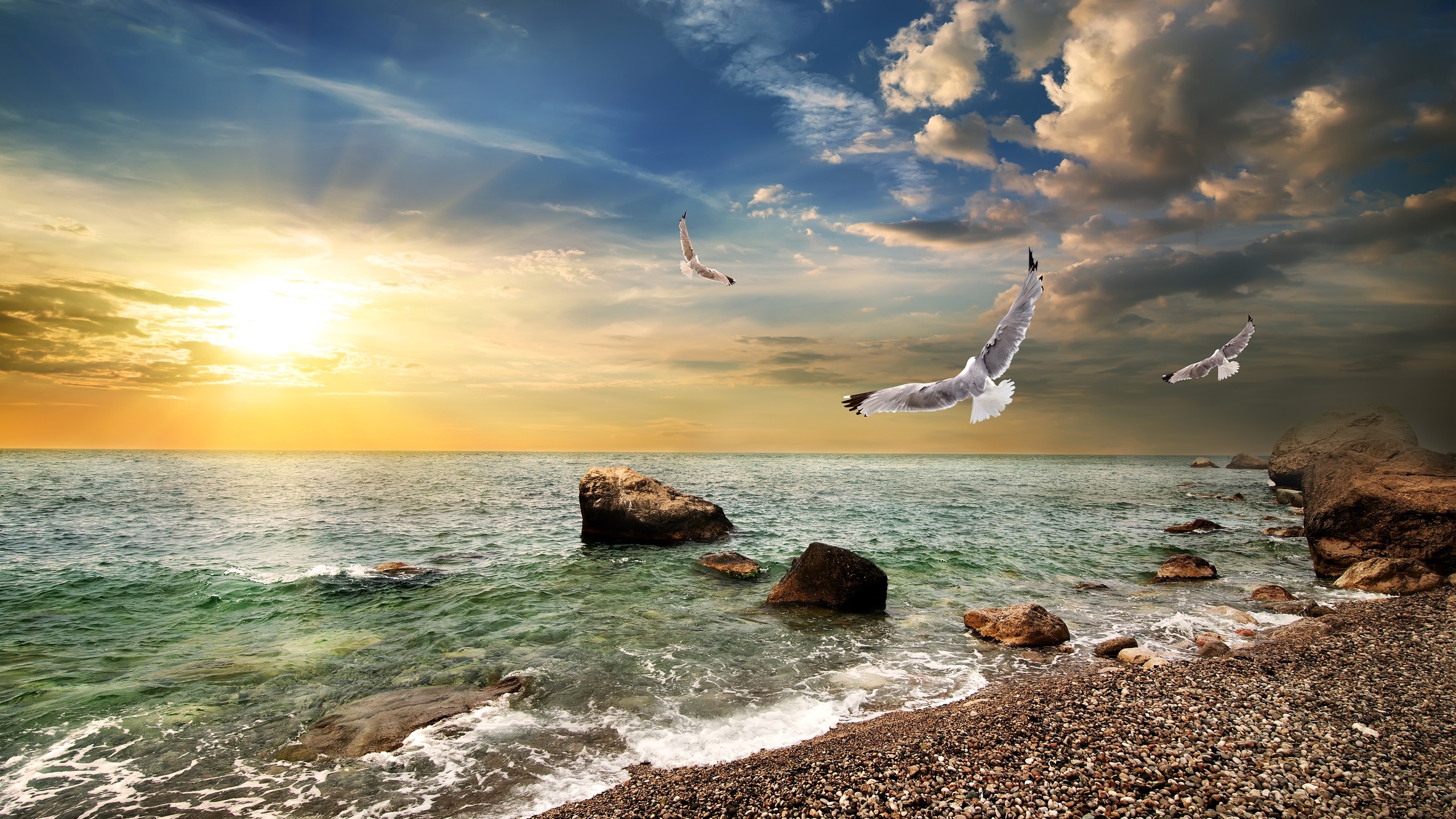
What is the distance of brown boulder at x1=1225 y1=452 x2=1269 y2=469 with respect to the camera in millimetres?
87625

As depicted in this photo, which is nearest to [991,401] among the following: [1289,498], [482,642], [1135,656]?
[1135,656]

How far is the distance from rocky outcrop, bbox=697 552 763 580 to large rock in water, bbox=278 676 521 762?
864cm

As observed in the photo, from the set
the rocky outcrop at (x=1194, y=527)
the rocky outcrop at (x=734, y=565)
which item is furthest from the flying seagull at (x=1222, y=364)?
the rocky outcrop at (x=1194, y=527)

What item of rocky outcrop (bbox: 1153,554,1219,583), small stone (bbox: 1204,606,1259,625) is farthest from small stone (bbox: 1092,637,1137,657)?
rocky outcrop (bbox: 1153,554,1219,583)

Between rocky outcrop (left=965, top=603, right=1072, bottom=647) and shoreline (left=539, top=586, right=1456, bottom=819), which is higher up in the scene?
shoreline (left=539, top=586, right=1456, bottom=819)

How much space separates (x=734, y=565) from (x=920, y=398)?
13.0 m

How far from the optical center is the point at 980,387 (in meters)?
6.11

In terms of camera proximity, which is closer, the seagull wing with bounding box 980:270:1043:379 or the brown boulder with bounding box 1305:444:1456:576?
the seagull wing with bounding box 980:270:1043:379

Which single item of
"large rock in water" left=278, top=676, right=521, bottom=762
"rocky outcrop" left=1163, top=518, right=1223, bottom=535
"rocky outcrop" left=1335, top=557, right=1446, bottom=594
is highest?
"rocky outcrop" left=1335, top=557, right=1446, bottom=594

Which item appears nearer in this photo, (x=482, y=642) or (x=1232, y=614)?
(x=482, y=642)

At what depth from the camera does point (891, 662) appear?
10828 mm

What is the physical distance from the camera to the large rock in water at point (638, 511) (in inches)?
894

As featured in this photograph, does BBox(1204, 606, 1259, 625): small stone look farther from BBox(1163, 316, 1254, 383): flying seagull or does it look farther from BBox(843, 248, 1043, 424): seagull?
BBox(843, 248, 1043, 424): seagull

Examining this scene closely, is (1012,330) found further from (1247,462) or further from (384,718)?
(1247,462)
